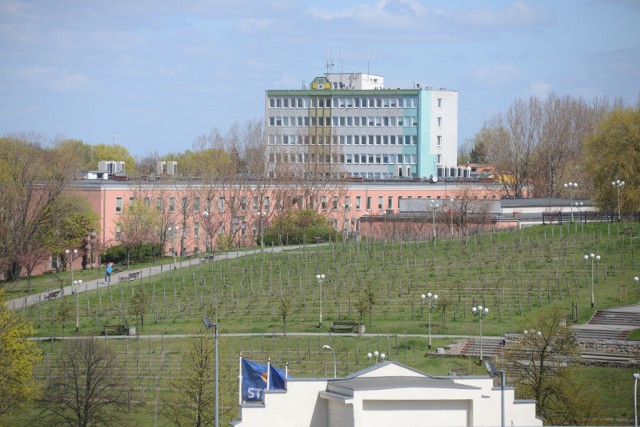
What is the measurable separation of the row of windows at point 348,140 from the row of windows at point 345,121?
1.48 m

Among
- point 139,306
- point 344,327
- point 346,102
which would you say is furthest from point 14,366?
point 346,102

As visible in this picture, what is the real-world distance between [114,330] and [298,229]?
38.4m

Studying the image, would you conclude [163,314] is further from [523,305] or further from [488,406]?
[488,406]

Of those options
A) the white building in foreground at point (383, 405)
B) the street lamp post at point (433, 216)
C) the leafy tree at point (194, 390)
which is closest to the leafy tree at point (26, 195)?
the street lamp post at point (433, 216)

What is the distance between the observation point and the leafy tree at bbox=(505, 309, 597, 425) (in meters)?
53.5

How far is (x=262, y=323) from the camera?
7919 centimetres

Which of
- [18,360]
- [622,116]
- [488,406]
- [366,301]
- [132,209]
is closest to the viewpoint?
[488,406]

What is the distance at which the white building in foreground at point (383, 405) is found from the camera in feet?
136

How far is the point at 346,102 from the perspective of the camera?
163375 mm

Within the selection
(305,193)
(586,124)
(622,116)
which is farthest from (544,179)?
(622,116)

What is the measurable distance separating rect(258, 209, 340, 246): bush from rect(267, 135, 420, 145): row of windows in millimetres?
41478

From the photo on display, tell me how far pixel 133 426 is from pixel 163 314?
2355 cm

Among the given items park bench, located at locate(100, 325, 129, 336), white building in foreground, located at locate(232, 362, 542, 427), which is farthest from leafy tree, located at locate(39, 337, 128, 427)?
white building in foreground, located at locate(232, 362, 542, 427)

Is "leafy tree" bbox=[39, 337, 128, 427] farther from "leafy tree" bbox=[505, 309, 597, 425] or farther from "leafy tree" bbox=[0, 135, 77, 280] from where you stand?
"leafy tree" bbox=[0, 135, 77, 280]
